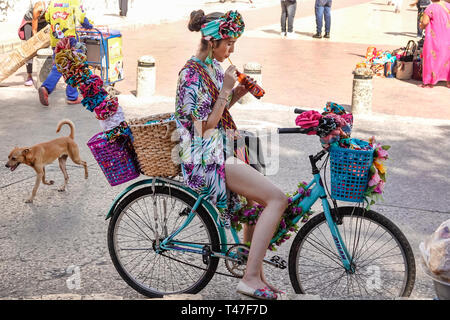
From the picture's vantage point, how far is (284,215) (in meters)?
3.59

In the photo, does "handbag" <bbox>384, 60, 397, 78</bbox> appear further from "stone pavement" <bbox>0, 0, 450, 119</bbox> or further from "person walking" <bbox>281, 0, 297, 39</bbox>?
"person walking" <bbox>281, 0, 297, 39</bbox>

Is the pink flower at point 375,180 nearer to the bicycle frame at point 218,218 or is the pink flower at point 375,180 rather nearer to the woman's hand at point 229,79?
→ the bicycle frame at point 218,218

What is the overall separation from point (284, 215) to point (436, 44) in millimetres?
9459

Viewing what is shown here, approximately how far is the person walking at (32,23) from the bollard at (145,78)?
7.74ft

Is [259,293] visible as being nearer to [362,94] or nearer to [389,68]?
[362,94]

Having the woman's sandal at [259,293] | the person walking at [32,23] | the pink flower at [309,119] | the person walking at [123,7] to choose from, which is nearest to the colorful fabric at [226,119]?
the pink flower at [309,119]

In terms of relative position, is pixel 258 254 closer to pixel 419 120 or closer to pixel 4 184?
pixel 4 184

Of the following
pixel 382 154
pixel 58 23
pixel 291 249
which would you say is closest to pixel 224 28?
pixel 382 154

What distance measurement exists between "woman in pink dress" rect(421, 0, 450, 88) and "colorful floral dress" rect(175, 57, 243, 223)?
30.2 ft

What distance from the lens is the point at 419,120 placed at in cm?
900

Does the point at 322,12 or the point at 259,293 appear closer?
the point at 259,293

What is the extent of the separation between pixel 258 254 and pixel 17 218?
2751 millimetres
